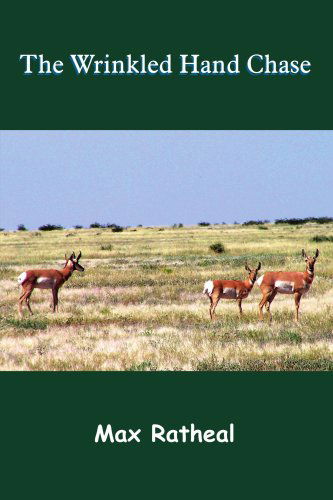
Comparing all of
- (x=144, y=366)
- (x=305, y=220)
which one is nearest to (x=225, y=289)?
(x=144, y=366)

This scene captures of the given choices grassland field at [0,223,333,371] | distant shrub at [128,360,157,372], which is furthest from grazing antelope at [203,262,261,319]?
distant shrub at [128,360,157,372]

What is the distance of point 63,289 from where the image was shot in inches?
1069

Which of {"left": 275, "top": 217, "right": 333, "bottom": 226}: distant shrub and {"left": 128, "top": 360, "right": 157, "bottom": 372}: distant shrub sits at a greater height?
{"left": 275, "top": 217, "right": 333, "bottom": 226}: distant shrub

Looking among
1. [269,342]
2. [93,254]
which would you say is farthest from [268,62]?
[93,254]

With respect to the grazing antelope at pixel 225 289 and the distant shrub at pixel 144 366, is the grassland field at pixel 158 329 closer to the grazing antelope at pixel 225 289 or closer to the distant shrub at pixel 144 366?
the distant shrub at pixel 144 366

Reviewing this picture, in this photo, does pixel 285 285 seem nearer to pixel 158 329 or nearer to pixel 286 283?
pixel 286 283

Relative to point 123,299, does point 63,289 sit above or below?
above

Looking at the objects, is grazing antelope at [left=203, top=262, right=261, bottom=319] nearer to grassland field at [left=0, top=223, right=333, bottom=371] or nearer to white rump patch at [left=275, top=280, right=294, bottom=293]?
grassland field at [left=0, top=223, right=333, bottom=371]

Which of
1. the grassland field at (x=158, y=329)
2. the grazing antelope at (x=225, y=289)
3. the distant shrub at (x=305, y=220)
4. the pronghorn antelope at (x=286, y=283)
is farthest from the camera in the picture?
the distant shrub at (x=305, y=220)

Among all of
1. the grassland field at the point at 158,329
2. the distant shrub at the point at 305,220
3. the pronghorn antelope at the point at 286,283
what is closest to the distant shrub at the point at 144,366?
the grassland field at the point at 158,329

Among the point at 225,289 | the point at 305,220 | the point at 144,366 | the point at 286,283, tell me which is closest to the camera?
the point at 144,366

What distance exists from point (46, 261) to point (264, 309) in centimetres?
2716
